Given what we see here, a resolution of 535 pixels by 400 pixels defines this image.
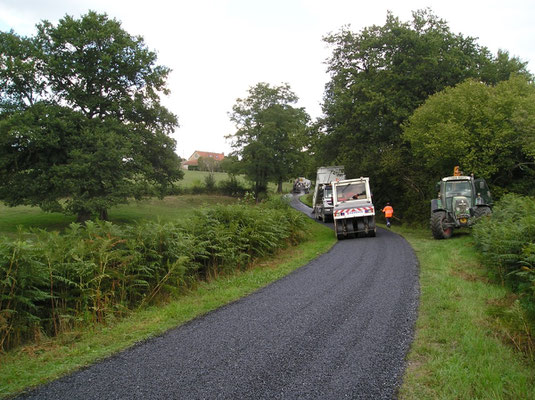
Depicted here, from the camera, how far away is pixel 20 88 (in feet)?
73.9

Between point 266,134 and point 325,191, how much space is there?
1617 cm

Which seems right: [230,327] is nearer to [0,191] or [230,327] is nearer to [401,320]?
[401,320]

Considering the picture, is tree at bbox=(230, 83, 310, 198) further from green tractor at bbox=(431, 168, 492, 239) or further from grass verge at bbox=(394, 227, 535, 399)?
grass verge at bbox=(394, 227, 535, 399)

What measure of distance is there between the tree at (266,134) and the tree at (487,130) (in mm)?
23184

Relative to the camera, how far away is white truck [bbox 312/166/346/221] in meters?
25.7

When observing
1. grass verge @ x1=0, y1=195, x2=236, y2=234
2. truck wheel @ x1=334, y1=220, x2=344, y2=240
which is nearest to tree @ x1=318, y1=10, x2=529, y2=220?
truck wheel @ x1=334, y1=220, x2=344, y2=240

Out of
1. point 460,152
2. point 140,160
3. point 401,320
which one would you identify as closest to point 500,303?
point 401,320

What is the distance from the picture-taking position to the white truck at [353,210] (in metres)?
17.1

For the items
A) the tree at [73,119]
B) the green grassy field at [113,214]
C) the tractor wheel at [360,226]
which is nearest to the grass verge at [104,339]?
the tractor wheel at [360,226]

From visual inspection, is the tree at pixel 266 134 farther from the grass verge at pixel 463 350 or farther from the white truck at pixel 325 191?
the grass verge at pixel 463 350

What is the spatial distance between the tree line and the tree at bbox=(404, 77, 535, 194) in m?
0.07

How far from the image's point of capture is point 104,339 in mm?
5422

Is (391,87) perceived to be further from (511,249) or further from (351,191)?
(511,249)

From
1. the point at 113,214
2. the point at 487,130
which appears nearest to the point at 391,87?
the point at 487,130
